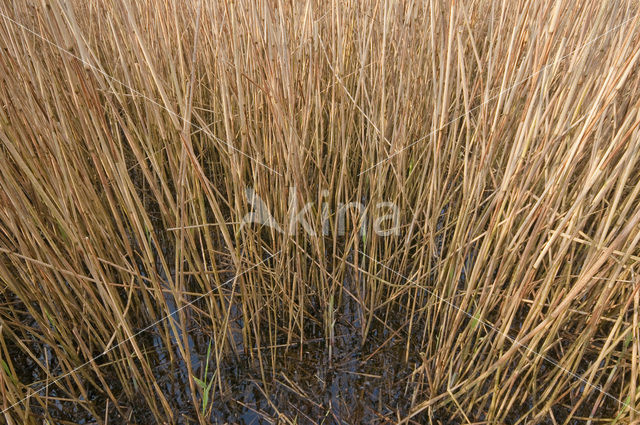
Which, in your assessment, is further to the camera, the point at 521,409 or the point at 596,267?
the point at 521,409

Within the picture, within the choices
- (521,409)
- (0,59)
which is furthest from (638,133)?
(0,59)

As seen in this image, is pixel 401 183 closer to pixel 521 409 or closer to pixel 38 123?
pixel 521 409

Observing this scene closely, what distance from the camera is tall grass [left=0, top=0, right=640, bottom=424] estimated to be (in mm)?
775

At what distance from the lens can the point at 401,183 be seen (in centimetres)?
108

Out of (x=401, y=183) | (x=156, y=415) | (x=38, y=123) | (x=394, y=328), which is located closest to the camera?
(x=38, y=123)

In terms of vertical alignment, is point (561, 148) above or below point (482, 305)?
above

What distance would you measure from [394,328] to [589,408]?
0.51 metres

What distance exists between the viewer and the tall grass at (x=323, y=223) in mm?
775

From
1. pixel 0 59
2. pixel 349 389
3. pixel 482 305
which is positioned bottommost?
pixel 349 389

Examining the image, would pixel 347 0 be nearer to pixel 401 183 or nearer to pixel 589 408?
pixel 401 183

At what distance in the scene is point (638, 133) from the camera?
2.22 feet

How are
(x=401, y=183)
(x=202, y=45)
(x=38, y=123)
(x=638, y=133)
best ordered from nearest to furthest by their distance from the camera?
(x=638, y=133), (x=38, y=123), (x=401, y=183), (x=202, y=45)

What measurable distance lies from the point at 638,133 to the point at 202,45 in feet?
4.02

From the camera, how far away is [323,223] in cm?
106
